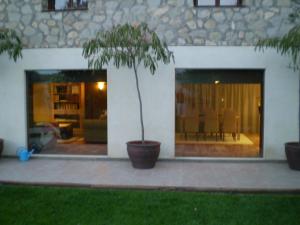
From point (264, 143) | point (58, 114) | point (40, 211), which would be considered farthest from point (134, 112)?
point (40, 211)

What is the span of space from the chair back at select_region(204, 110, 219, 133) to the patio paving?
5.39 ft

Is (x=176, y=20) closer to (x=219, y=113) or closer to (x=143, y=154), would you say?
(x=219, y=113)

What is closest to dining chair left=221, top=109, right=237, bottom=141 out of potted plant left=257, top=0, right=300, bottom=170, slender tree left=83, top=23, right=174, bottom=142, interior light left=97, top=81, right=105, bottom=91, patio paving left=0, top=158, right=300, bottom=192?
patio paving left=0, top=158, right=300, bottom=192

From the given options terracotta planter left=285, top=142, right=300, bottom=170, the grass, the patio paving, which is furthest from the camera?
terracotta planter left=285, top=142, right=300, bottom=170

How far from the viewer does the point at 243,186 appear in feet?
20.4

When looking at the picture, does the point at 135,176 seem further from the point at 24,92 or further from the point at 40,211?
the point at 24,92

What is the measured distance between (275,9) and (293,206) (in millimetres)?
4727

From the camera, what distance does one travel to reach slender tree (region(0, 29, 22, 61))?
8.09 metres

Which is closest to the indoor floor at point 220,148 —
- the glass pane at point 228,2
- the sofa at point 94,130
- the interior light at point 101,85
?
the sofa at point 94,130

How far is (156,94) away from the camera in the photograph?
332 inches

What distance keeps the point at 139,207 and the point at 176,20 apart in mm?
4693

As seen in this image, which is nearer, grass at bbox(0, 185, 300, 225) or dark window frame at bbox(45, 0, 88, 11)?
grass at bbox(0, 185, 300, 225)

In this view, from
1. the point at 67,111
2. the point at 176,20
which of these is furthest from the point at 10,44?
the point at 176,20

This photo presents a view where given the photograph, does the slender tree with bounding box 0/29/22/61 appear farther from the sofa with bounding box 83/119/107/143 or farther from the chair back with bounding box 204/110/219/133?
the chair back with bounding box 204/110/219/133
